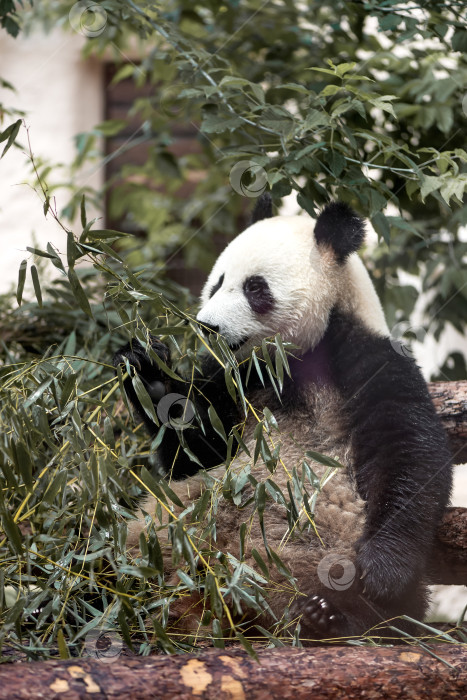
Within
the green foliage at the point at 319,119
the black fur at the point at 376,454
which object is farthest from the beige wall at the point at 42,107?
the black fur at the point at 376,454

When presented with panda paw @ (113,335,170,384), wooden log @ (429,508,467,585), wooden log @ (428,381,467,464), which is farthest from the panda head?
wooden log @ (429,508,467,585)

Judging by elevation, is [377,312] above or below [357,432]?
above

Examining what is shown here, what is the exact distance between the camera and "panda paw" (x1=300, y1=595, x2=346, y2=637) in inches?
46.8

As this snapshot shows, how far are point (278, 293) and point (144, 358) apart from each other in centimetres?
29

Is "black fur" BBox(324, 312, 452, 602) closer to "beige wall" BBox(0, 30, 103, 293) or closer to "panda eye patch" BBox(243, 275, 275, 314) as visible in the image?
"panda eye patch" BBox(243, 275, 275, 314)

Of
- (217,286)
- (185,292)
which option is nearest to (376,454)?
(217,286)

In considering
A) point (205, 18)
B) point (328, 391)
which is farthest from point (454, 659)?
point (205, 18)

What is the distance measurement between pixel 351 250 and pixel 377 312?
14cm

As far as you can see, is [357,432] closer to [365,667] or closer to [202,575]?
[202,575]

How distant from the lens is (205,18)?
9.53ft

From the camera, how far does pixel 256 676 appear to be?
0.90 meters

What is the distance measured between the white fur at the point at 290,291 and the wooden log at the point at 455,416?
0.73 feet

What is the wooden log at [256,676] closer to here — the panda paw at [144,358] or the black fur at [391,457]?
the black fur at [391,457]

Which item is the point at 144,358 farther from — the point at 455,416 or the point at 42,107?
the point at 42,107
